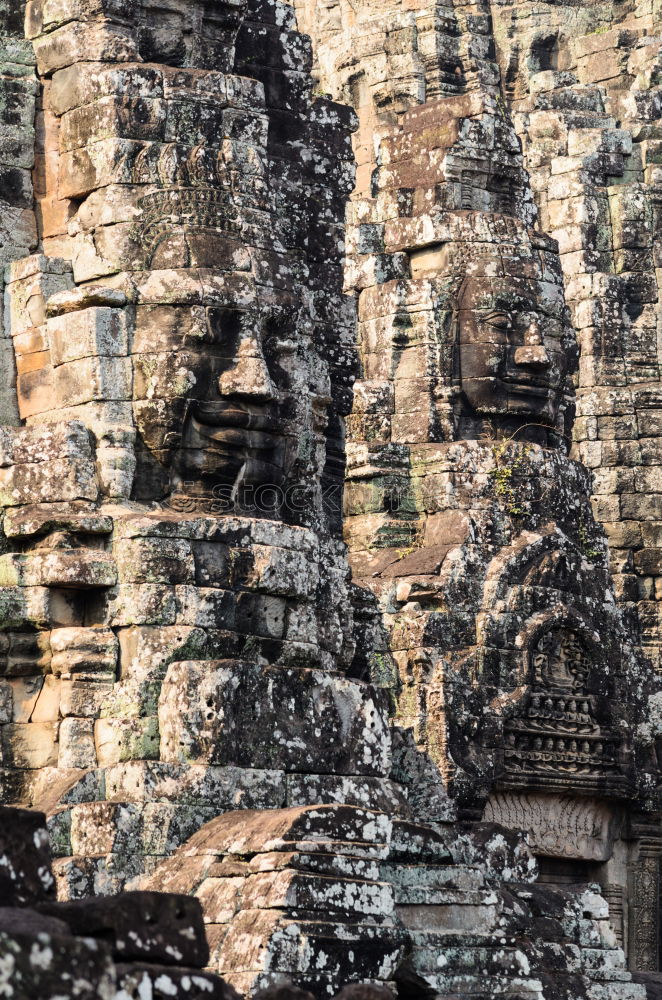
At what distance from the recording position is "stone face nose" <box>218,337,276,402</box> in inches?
767

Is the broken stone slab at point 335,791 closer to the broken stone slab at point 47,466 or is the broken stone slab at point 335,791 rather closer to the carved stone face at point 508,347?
the broken stone slab at point 47,466

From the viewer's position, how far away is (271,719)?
61.3 feet

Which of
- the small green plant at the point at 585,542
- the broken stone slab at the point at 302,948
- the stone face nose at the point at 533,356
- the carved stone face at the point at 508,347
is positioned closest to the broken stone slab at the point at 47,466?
the broken stone slab at the point at 302,948

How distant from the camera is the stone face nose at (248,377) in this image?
19.5 metres

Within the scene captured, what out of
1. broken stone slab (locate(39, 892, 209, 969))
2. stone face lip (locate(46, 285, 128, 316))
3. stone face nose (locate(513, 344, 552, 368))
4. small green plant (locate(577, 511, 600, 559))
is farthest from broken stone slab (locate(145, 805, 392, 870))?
small green plant (locate(577, 511, 600, 559))

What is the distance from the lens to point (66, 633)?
62.0 feet

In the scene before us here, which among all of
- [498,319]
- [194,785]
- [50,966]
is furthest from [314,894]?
[498,319]

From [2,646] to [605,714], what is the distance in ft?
35.4

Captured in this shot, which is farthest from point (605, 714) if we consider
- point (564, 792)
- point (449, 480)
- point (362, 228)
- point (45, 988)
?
point (45, 988)

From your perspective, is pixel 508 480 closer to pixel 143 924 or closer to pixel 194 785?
pixel 194 785

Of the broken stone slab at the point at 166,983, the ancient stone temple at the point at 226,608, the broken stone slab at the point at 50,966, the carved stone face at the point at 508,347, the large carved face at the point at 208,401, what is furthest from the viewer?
the carved stone face at the point at 508,347

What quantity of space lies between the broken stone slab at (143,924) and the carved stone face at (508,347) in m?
15.3

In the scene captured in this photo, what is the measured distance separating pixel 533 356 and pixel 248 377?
29.3 feet

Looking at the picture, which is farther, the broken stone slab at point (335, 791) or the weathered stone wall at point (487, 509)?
the weathered stone wall at point (487, 509)
